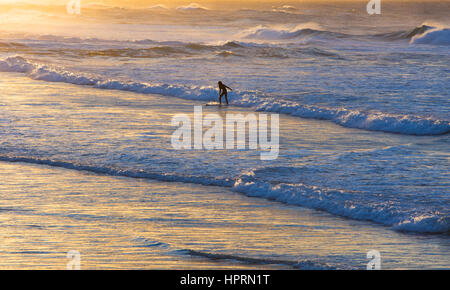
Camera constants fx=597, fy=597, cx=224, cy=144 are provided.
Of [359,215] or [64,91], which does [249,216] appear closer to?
[359,215]

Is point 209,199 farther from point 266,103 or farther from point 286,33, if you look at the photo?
point 286,33

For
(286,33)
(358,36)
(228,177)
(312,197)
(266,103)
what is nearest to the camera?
(312,197)

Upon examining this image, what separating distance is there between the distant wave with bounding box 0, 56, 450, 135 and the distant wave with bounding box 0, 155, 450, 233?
7.76m

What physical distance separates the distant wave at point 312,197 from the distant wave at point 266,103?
7.76 m

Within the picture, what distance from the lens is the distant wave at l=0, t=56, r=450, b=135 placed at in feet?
59.6

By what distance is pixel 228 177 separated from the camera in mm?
12078

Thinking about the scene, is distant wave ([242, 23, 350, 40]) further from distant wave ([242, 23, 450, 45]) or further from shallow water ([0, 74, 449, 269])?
shallow water ([0, 74, 449, 269])

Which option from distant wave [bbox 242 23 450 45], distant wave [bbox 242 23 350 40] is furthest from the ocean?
distant wave [bbox 242 23 350 40]

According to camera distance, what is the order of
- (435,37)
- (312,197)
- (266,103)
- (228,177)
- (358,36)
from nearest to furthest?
(312,197) < (228,177) < (266,103) < (435,37) < (358,36)

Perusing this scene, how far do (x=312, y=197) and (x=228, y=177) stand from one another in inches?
82.4

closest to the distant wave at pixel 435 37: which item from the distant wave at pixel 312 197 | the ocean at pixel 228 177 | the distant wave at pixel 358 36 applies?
the distant wave at pixel 358 36

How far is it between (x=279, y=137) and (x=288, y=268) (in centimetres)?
910

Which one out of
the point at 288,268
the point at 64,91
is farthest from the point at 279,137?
the point at 64,91

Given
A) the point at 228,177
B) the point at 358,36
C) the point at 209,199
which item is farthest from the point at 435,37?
the point at 209,199
